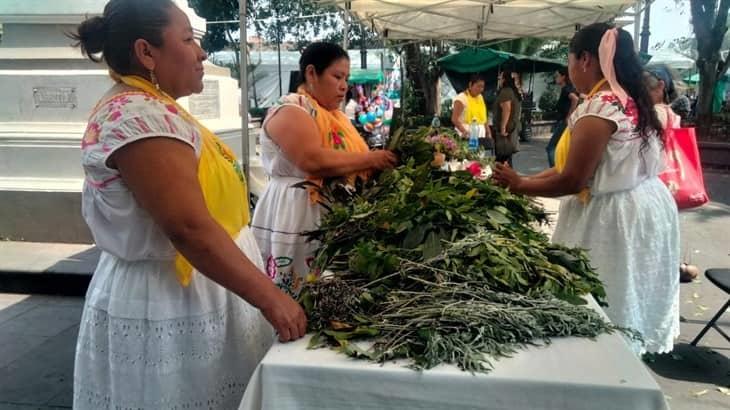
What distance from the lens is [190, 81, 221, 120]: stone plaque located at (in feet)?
19.1

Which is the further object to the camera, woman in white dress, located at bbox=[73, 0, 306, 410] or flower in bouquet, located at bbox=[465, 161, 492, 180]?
flower in bouquet, located at bbox=[465, 161, 492, 180]

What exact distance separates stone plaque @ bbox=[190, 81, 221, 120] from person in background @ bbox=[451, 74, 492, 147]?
416cm

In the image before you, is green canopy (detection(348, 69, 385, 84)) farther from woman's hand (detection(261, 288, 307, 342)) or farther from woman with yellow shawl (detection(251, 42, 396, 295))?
woman's hand (detection(261, 288, 307, 342))

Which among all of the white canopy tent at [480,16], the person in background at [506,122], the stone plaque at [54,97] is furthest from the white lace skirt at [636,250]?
the person in background at [506,122]

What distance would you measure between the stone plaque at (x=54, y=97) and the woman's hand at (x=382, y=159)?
12.1ft

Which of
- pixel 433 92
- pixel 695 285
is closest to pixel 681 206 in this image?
pixel 695 285

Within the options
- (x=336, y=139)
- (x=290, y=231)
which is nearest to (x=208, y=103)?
(x=336, y=139)

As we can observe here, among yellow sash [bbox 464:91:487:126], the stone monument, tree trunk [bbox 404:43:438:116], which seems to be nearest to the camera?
the stone monument

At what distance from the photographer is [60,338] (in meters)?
3.92

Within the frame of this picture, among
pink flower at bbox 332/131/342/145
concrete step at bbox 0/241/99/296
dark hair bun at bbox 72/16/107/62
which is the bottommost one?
concrete step at bbox 0/241/99/296

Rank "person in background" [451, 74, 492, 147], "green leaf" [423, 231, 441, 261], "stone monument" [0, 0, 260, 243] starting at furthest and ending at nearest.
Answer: "person in background" [451, 74, 492, 147] < "stone monument" [0, 0, 260, 243] < "green leaf" [423, 231, 441, 261]

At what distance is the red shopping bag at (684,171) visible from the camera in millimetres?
3418

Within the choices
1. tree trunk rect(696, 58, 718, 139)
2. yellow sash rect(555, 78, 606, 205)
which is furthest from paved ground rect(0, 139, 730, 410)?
tree trunk rect(696, 58, 718, 139)

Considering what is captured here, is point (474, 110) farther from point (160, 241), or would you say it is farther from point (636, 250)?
point (160, 241)
